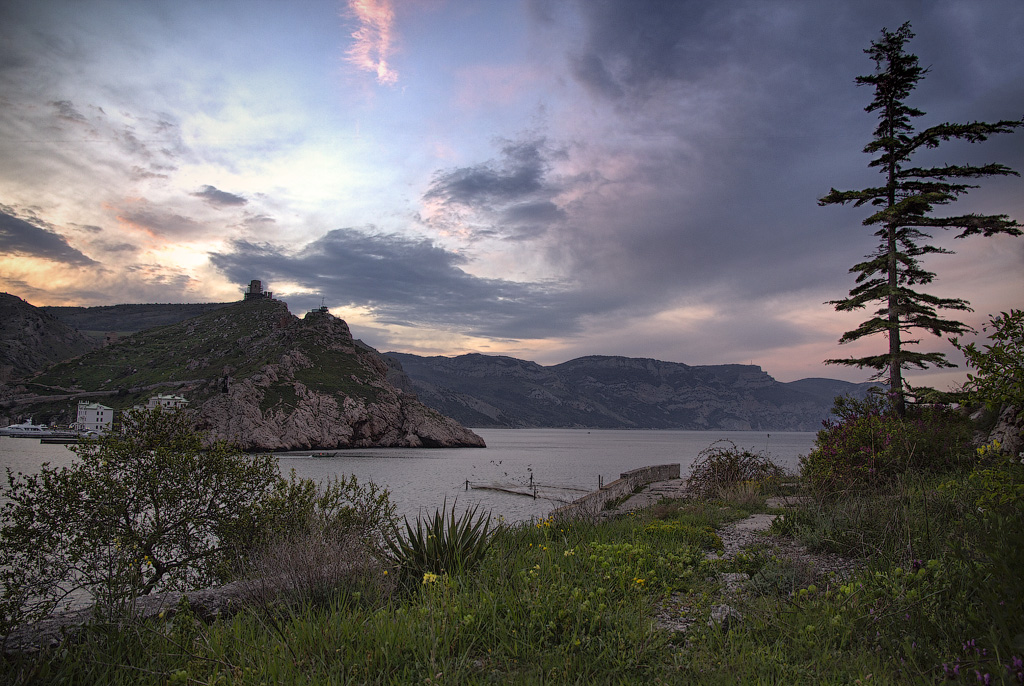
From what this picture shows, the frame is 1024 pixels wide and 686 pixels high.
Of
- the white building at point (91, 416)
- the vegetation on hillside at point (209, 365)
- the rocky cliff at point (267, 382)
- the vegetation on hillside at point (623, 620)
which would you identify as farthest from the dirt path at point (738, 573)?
the white building at point (91, 416)

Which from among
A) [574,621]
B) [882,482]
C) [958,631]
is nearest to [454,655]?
[574,621]

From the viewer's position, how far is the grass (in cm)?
327

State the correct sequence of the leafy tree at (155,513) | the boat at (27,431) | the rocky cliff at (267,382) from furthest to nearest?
the boat at (27,431) → the rocky cliff at (267,382) → the leafy tree at (155,513)

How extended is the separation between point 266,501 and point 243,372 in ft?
281

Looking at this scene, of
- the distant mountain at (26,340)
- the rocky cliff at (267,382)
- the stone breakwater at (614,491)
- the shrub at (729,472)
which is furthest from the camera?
the distant mountain at (26,340)

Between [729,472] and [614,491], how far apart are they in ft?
12.6

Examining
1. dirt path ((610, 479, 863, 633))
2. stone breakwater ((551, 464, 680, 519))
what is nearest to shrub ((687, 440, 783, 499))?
stone breakwater ((551, 464, 680, 519))

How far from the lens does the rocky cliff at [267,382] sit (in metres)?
78.2

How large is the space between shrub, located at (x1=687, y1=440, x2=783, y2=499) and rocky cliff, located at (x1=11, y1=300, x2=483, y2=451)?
229 feet

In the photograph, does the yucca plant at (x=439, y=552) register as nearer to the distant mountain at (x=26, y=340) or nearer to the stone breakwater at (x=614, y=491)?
the stone breakwater at (x=614, y=491)

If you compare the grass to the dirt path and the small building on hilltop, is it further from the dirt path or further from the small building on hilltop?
the small building on hilltop

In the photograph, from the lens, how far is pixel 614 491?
54.4ft

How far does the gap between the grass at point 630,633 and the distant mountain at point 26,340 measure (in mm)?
142501

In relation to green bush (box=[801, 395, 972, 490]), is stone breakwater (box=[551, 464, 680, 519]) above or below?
below
